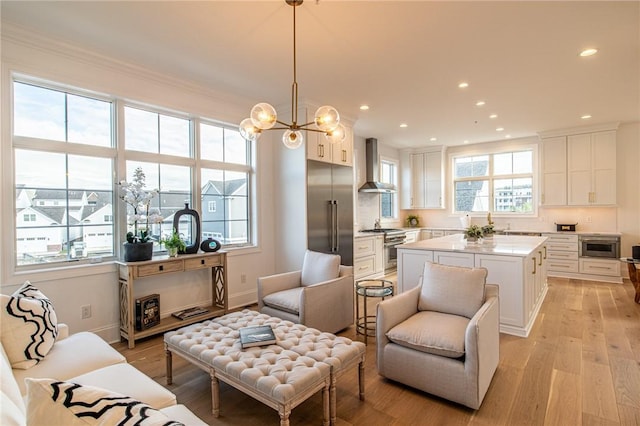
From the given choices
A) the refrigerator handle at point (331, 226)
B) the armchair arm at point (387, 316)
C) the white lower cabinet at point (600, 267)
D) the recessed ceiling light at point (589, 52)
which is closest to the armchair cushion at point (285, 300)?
the armchair arm at point (387, 316)

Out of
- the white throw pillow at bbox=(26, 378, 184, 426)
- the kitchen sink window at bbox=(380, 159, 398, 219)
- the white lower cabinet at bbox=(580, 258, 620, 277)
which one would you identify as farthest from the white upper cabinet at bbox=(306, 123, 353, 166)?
the white lower cabinet at bbox=(580, 258, 620, 277)

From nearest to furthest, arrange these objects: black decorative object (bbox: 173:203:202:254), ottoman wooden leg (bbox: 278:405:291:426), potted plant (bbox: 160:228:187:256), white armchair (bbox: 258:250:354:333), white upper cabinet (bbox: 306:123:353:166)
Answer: ottoman wooden leg (bbox: 278:405:291:426), white armchair (bbox: 258:250:354:333), potted plant (bbox: 160:228:187:256), black decorative object (bbox: 173:203:202:254), white upper cabinet (bbox: 306:123:353:166)

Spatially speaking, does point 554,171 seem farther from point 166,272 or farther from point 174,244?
point 166,272

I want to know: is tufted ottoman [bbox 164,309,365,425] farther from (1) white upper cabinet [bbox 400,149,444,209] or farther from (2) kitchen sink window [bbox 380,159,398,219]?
(1) white upper cabinet [bbox 400,149,444,209]

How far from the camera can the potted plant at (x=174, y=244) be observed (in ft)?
12.0

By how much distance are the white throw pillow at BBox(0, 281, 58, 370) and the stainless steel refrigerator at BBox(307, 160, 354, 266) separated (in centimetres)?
307

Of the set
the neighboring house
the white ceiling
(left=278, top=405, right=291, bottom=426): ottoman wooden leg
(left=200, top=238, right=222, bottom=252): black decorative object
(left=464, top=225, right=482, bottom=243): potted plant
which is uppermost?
the white ceiling

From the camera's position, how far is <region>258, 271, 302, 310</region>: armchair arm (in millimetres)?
3502

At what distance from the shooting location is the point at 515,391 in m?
2.42

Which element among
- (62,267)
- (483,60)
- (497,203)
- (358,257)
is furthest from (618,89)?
(62,267)

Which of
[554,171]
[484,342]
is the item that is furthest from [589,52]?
[554,171]

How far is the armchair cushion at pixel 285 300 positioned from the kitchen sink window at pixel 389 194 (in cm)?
464

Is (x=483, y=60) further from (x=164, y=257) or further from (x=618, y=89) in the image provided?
(x=164, y=257)

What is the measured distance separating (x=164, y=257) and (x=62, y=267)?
891 millimetres
